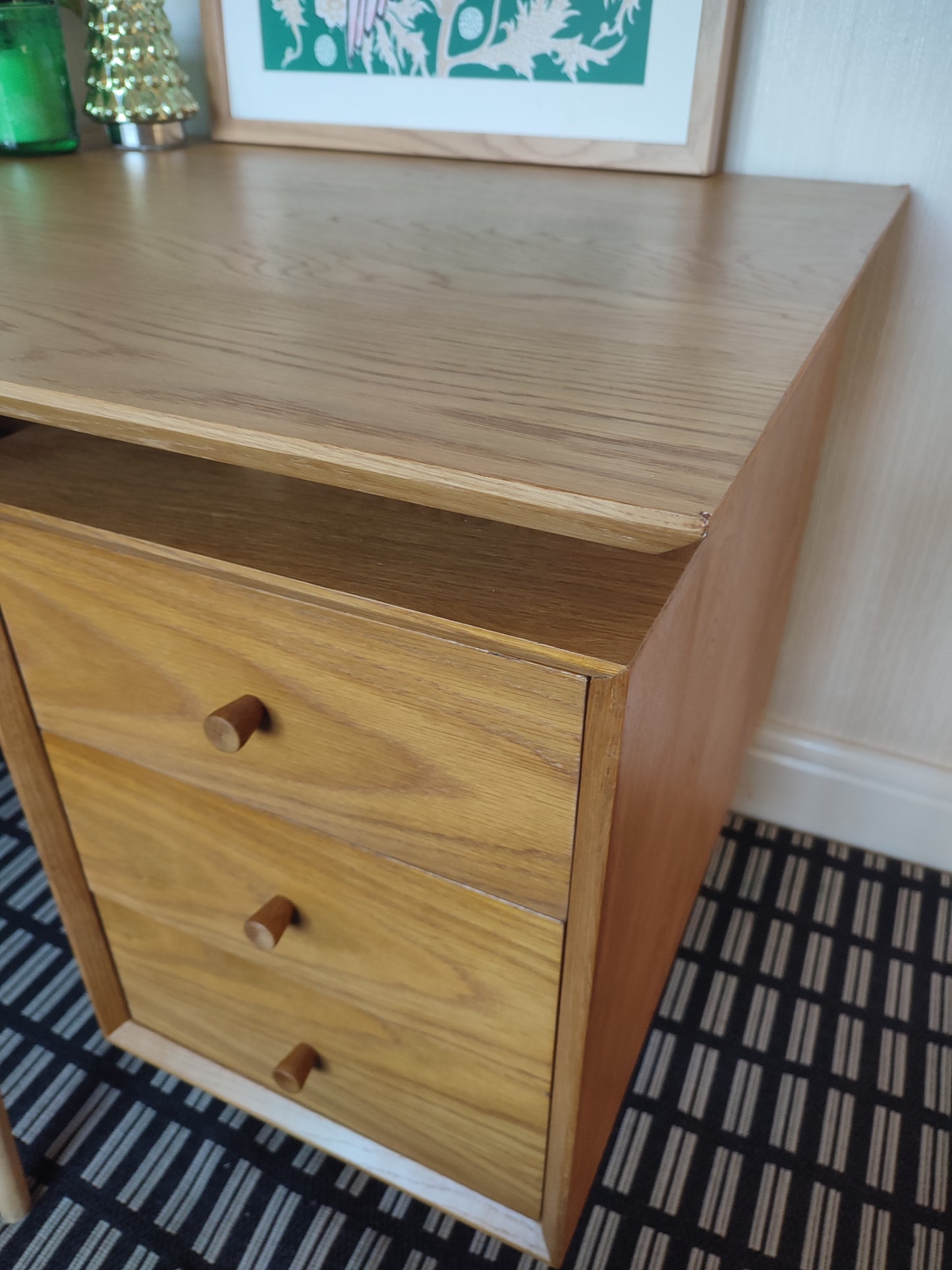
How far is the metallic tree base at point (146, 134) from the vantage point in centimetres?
93

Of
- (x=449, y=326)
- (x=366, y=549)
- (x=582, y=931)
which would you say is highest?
(x=449, y=326)

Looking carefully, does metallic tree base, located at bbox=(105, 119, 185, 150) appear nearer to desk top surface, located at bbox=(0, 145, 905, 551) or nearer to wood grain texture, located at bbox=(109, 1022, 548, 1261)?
desk top surface, located at bbox=(0, 145, 905, 551)

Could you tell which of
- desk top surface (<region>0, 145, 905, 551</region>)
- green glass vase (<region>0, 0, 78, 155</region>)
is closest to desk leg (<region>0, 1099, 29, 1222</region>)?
desk top surface (<region>0, 145, 905, 551</region>)

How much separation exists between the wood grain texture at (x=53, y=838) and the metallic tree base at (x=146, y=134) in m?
0.58

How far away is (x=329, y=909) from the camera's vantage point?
0.61m

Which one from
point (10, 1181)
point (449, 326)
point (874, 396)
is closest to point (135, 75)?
point (449, 326)

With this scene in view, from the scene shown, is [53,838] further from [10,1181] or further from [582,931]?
[582,931]

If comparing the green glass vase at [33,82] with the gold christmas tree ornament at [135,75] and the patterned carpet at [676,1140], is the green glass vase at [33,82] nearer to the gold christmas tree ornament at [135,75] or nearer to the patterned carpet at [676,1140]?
the gold christmas tree ornament at [135,75]

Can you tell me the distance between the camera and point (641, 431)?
0.37 m

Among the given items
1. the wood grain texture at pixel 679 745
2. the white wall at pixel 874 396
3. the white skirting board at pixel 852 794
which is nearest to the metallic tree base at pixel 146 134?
the white wall at pixel 874 396

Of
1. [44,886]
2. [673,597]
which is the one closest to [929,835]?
[673,597]

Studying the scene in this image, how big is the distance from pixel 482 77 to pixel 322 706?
64 centimetres

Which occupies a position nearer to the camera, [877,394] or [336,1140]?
[336,1140]

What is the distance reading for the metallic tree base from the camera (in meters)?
0.93
